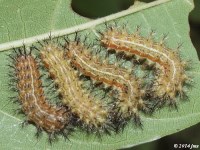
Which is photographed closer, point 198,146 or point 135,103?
point 135,103

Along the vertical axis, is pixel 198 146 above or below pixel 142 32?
below

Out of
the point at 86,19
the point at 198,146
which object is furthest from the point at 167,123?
the point at 86,19

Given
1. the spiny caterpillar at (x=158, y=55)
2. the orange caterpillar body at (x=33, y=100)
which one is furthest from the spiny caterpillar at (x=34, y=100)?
the spiny caterpillar at (x=158, y=55)

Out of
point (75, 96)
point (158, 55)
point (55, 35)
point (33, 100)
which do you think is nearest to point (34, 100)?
point (33, 100)

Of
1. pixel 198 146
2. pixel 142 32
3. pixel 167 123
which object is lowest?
pixel 198 146

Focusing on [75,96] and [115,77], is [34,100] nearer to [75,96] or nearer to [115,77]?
[75,96]

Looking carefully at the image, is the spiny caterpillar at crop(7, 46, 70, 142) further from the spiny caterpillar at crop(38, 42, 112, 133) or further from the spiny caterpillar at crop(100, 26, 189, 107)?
the spiny caterpillar at crop(100, 26, 189, 107)

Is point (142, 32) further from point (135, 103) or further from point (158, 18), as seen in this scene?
point (135, 103)
